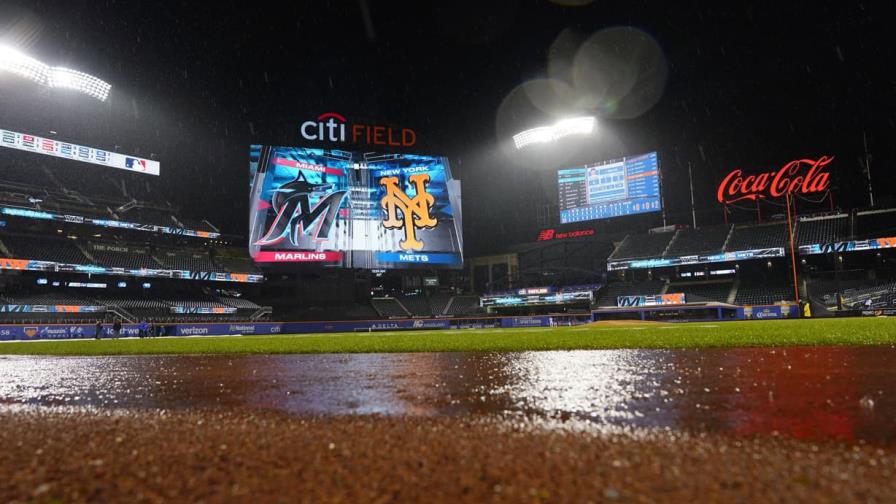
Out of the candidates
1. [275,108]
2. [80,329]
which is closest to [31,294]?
[80,329]

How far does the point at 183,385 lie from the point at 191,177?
132 ft

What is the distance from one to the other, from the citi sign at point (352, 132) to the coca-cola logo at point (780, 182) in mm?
24168

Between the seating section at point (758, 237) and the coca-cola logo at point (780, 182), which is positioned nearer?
the coca-cola logo at point (780, 182)

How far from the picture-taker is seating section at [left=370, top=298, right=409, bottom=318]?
39938 millimetres

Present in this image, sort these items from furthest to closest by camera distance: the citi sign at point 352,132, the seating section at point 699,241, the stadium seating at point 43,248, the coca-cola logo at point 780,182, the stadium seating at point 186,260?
the citi sign at point 352,132
the stadium seating at point 186,260
the seating section at point 699,241
the stadium seating at point 43,248
the coca-cola logo at point 780,182

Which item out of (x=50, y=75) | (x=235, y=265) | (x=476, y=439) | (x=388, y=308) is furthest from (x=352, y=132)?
(x=476, y=439)

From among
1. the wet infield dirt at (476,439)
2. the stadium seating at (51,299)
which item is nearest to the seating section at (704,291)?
the wet infield dirt at (476,439)

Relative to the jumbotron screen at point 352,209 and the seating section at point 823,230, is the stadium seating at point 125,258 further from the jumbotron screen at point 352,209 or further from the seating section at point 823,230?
the seating section at point 823,230

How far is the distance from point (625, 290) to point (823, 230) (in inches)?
490

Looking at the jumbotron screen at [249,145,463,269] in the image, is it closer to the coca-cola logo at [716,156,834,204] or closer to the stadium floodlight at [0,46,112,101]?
the stadium floodlight at [0,46,112,101]

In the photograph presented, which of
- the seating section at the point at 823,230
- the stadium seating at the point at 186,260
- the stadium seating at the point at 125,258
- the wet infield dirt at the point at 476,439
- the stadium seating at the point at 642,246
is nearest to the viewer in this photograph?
the wet infield dirt at the point at 476,439

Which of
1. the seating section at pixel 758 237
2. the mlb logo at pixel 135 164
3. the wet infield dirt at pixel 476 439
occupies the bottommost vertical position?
the wet infield dirt at pixel 476 439

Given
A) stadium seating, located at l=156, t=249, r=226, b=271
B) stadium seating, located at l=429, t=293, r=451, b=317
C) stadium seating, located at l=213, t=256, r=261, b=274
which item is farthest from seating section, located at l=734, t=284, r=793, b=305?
stadium seating, located at l=156, t=249, r=226, b=271

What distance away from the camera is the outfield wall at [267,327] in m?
23.4
